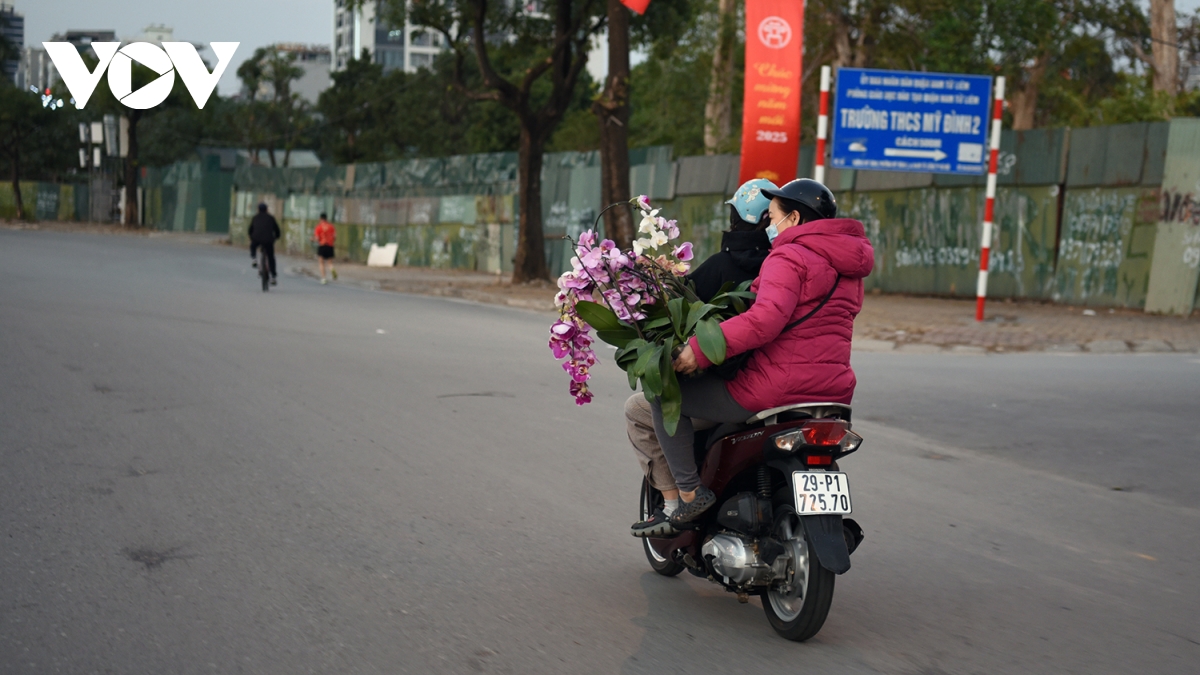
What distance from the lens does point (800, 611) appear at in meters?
4.18

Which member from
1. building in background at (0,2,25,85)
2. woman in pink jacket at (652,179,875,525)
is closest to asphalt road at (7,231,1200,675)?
woman in pink jacket at (652,179,875,525)

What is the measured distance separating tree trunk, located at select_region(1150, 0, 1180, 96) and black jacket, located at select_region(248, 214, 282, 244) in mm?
18555

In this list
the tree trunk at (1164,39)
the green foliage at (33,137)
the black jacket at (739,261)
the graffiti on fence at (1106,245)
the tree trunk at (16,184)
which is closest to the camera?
the black jacket at (739,261)

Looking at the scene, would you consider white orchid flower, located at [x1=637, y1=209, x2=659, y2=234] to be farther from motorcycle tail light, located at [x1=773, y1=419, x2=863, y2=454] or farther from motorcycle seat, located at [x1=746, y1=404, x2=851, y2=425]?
motorcycle tail light, located at [x1=773, y1=419, x2=863, y2=454]

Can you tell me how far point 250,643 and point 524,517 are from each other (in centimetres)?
209

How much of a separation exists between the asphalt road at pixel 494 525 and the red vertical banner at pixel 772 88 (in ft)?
21.8

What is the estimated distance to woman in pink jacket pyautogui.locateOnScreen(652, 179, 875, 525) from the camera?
423 centimetres

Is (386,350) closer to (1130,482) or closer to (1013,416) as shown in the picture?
(1013,416)

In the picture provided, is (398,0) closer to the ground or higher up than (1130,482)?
higher up

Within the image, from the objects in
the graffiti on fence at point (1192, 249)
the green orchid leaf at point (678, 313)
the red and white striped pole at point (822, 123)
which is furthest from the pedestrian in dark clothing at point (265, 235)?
the green orchid leaf at point (678, 313)

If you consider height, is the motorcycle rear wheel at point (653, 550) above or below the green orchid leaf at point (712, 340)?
below

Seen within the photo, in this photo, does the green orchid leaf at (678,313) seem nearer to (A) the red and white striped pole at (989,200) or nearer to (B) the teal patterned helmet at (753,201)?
(B) the teal patterned helmet at (753,201)

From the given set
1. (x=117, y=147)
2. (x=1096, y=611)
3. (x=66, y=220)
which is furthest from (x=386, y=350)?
(x=66, y=220)

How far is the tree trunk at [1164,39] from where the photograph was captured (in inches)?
1001
